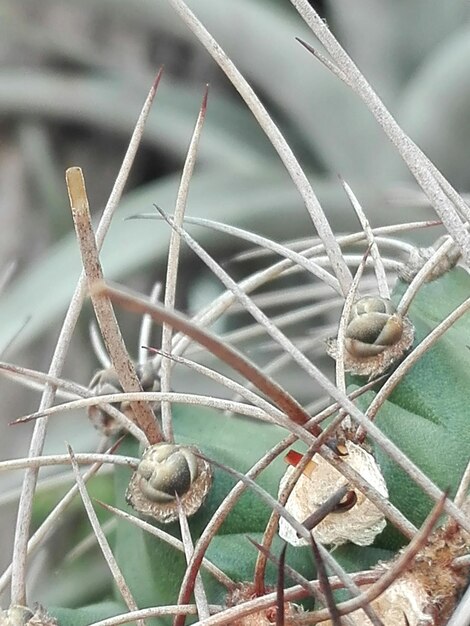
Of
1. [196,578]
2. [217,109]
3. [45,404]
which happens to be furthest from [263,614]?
[217,109]

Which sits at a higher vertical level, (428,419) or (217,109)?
(217,109)

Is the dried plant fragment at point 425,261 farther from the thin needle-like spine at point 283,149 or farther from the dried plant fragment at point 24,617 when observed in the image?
the dried plant fragment at point 24,617

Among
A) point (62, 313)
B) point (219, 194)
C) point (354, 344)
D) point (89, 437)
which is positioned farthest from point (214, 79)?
point (354, 344)

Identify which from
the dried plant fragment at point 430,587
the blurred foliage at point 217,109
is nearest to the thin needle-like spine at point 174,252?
the dried plant fragment at point 430,587

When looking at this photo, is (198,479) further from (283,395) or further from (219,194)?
(219,194)

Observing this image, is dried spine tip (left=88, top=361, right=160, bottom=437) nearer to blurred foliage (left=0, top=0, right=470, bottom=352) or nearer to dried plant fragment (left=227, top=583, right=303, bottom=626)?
dried plant fragment (left=227, top=583, right=303, bottom=626)

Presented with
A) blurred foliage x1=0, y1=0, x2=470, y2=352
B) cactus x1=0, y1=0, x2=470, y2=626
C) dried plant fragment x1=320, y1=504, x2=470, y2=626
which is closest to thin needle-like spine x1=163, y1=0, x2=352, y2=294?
cactus x1=0, y1=0, x2=470, y2=626

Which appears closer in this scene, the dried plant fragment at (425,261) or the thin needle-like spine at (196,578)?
the thin needle-like spine at (196,578)

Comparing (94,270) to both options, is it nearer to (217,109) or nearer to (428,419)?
(428,419)
